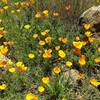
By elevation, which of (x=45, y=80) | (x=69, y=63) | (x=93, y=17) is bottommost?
(x=45, y=80)

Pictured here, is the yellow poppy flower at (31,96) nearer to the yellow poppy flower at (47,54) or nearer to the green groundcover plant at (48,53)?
the green groundcover plant at (48,53)

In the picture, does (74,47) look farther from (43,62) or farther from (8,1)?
(8,1)

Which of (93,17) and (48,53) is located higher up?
(93,17)

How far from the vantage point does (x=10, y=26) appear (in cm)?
529

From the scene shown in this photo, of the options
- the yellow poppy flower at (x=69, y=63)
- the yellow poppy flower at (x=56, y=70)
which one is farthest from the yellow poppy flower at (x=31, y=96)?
the yellow poppy flower at (x=69, y=63)

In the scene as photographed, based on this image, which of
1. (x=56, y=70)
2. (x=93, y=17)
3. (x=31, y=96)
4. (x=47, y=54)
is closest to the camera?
(x=31, y=96)

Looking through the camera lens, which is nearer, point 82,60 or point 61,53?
point 82,60

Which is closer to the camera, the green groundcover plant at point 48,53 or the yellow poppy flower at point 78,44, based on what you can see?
the green groundcover plant at point 48,53

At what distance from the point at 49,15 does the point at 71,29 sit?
1.78 ft

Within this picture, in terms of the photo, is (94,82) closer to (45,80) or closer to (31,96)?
(45,80)

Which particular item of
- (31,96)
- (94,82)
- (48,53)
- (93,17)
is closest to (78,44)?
(48,53)

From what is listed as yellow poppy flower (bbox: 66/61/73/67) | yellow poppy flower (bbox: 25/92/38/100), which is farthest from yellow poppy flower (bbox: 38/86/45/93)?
yellow poppy flower (bbox: 66/61/73/67)

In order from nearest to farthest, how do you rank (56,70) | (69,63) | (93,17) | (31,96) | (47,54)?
(31,96), (56,70), (69,63), (47,54), (93,17)

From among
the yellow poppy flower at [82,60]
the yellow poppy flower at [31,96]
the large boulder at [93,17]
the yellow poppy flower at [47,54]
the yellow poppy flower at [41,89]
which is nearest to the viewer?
the yellow poppy flower at [31,96]
